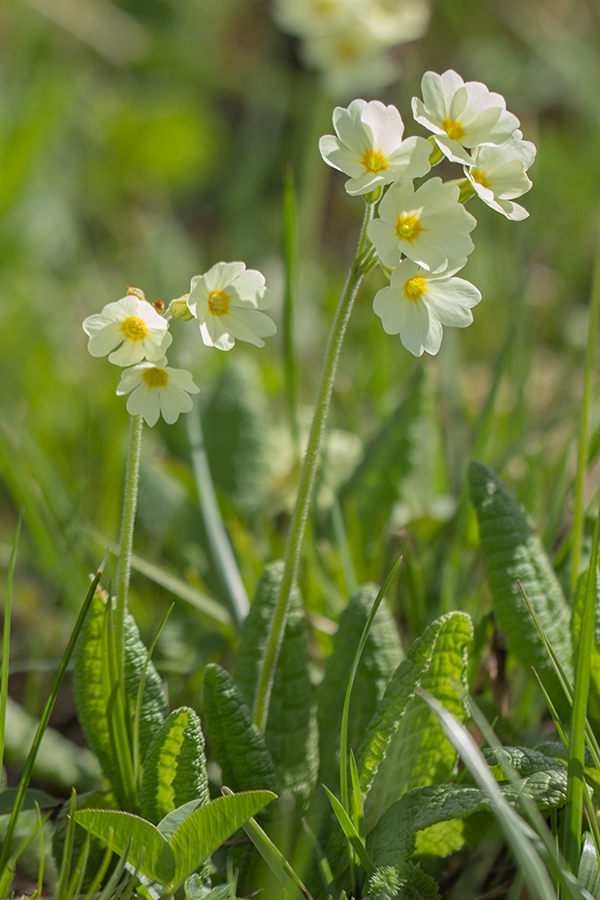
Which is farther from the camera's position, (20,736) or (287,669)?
(20,736)

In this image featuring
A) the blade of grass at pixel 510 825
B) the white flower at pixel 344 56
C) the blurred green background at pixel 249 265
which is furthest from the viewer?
the white flower at pixel 344 56

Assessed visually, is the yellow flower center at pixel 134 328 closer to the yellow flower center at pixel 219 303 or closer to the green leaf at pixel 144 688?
the yellow flower center at pixel 219 303

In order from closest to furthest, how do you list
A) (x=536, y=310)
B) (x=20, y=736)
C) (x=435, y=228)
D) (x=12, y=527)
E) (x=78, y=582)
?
(x=435, y=228) → (x=20, y=736) → (x=78, y=582) → (x=12, y=527) → (x=536, y=310)

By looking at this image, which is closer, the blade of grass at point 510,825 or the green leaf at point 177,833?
the blade of grass at point 510,825

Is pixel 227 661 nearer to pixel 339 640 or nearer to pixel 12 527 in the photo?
pixel 339 640

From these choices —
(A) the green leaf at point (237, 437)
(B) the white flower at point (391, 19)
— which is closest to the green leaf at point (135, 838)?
(A) the green leaf at point (237, 437)

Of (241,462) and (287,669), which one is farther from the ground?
(241,462)

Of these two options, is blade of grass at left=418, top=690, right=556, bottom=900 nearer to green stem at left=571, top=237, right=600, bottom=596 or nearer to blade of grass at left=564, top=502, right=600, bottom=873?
blade of grass at left=564, top=502, right=600, bottom=873

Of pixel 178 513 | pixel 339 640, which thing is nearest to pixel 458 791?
pixel 339 640
